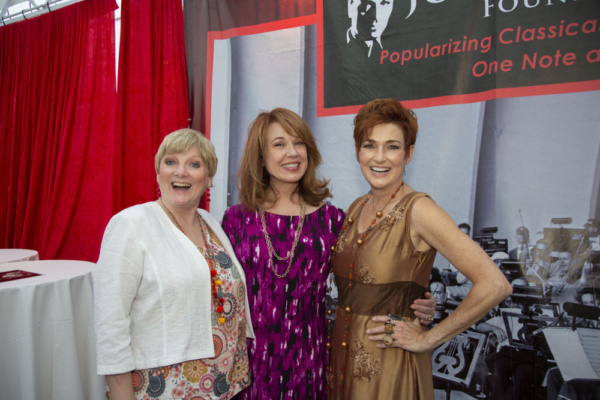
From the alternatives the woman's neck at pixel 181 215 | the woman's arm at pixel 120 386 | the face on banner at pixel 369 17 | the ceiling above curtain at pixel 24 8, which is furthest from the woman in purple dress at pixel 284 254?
the ceiling above curtain at pixel 24 8

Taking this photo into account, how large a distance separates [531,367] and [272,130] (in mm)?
1953

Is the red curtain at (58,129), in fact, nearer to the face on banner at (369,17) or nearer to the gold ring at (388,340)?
the face on banner at (369,17)

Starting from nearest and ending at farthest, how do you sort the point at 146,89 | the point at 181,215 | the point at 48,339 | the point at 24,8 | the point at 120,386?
the point at 120,386, the point at 181,215, the point at 48,339, the point at 146,89, the point at 24,8

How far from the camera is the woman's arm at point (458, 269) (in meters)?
1.15

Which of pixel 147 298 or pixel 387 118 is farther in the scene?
pixel 387 118

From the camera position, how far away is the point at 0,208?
4477 mm

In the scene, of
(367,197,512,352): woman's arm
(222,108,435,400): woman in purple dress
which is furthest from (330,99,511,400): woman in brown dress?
(222,108,435,400): woman in purple dress

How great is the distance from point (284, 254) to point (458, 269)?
643 mm

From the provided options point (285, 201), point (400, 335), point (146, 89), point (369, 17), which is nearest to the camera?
point (400, 335)

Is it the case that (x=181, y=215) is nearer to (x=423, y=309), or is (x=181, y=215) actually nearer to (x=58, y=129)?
(x=423, y=309)

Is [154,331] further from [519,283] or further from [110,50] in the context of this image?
[110,50]

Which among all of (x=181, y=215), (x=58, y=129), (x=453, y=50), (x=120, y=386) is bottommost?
(x=120, y=386)

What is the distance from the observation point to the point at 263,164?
1.65 metres

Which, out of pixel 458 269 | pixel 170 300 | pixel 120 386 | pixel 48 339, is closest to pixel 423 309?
pixel 458 269
